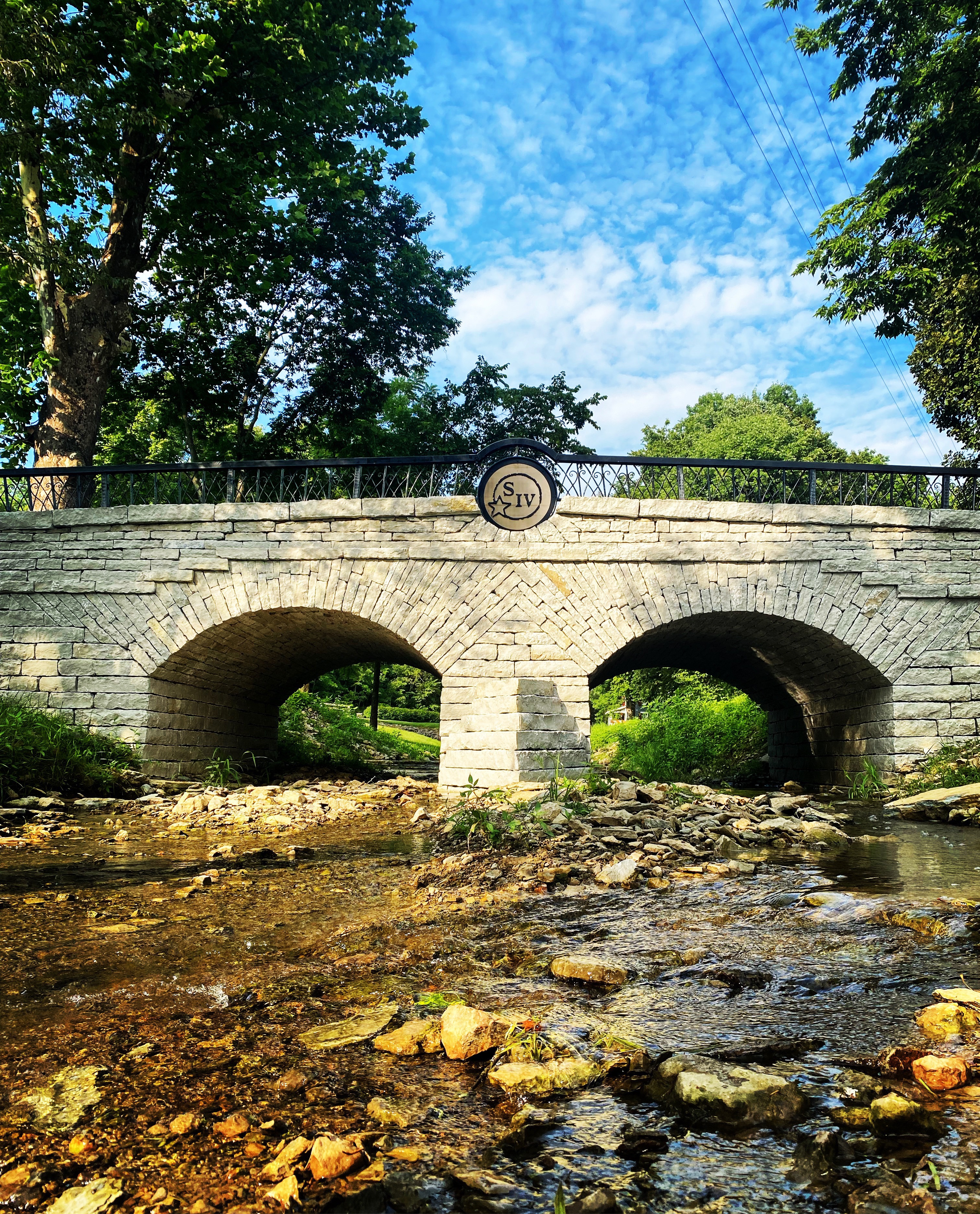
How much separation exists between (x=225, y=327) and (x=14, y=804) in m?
12.6

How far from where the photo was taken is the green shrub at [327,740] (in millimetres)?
14047

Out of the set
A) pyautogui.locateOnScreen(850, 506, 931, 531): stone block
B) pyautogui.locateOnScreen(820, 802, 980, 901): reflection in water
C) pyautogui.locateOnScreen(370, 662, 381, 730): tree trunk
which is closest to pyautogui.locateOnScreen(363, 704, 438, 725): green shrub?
pyautogui.locateOnScreen(370, 662, 381, 730): tree trunk

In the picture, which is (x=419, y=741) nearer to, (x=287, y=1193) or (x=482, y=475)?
(x=482, y=475)

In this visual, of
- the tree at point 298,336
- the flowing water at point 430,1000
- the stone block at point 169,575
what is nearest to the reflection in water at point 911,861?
the flowing water at point 430,1000

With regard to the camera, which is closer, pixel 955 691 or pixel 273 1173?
pixel 273 1173

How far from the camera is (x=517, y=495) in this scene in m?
8.87

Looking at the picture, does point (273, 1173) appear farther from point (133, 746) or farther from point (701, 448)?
point (701, 448)

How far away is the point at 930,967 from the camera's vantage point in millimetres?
2654

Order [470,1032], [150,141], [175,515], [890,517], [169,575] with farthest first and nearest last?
[150,141]
[890,517]
[175,515]
[169,575]
[470,1032]

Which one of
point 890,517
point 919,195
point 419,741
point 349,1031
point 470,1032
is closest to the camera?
point 470,1032

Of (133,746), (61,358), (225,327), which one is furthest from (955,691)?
(225,327)

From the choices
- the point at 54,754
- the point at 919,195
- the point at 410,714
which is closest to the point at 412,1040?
the point at 54,754

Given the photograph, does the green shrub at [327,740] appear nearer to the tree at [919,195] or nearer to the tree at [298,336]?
the tree at [298,336]

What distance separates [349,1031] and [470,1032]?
1.40 feet
